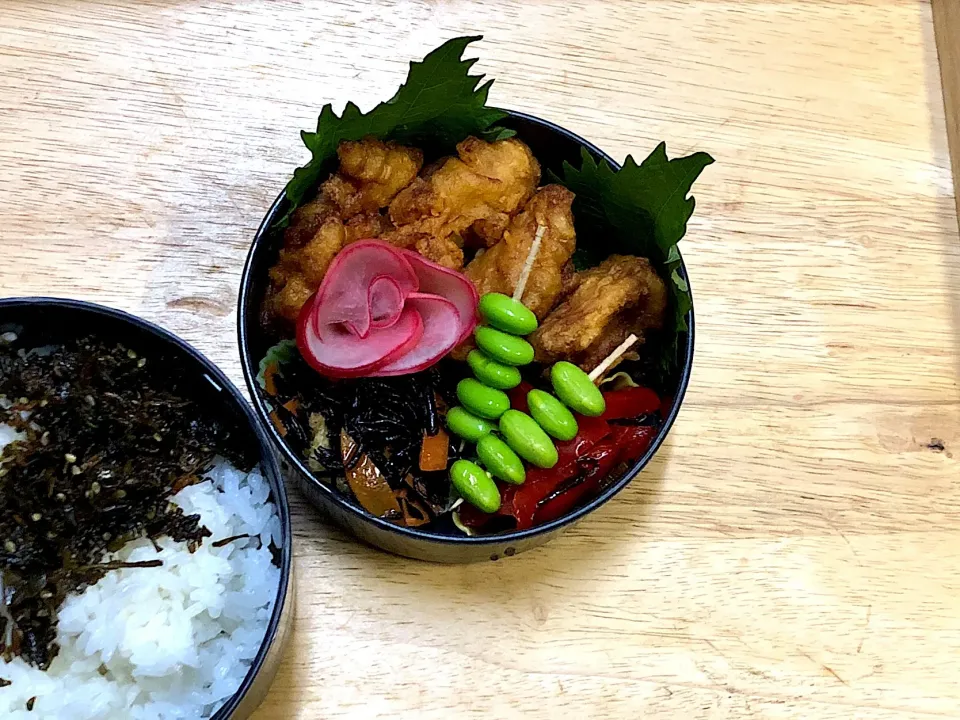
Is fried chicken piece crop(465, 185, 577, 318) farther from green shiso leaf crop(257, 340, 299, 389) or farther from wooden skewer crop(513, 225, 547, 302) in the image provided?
green shiso leaf crop(257, 340, 299, 389)

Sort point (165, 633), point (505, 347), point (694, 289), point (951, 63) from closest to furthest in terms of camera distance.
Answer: point (165, 633) → point (505, 347) → point (694, 289) → point (951, 63)

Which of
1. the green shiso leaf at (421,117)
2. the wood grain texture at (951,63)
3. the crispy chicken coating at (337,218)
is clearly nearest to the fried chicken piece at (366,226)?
the crispy chicken coating at (337,218)

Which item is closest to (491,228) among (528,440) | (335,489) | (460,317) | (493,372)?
(460,317)

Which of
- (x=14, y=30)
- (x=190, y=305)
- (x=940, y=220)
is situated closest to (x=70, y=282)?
(x=190, y=305)

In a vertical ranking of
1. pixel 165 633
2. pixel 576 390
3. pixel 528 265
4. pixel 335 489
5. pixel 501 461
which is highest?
pixel 528 265

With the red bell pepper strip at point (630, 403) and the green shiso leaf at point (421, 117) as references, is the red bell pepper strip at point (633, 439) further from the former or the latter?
the green shiso leaf at point (421, 117)

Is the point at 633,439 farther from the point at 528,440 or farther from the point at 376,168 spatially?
the point at 376,168
